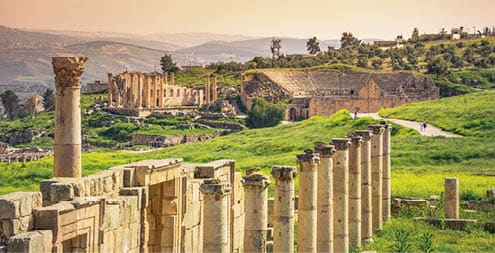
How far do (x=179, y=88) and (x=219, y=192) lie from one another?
345 ft

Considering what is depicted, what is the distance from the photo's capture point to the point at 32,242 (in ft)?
46.8

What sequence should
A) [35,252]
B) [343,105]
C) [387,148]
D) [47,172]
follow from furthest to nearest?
[343,105]
[47,172]
[387,148]
[35,252]

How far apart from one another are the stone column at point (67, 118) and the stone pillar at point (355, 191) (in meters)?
9.26

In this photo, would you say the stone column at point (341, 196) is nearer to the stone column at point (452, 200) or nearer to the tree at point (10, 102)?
the stone column at point (452, 200)

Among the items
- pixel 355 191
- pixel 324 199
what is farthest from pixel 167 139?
pixel 324 199


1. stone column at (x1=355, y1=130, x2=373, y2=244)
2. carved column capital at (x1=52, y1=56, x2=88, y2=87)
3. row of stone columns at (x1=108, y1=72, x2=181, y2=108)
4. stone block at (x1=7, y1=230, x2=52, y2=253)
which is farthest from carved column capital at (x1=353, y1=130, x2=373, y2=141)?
row of stone columns at (x1=108, y1=72, x2=181, y2=108)

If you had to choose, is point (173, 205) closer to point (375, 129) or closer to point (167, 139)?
point (375, 129)

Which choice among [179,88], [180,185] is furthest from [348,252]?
[179,88]

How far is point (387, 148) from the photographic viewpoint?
34031mm

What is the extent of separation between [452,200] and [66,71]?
15.5 metres

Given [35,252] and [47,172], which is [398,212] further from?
[35,252]

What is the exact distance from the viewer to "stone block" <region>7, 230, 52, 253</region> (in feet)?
46.1

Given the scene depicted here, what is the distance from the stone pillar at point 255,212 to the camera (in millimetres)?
19688

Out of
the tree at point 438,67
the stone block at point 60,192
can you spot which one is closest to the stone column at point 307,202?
the stone block at point 60,192
